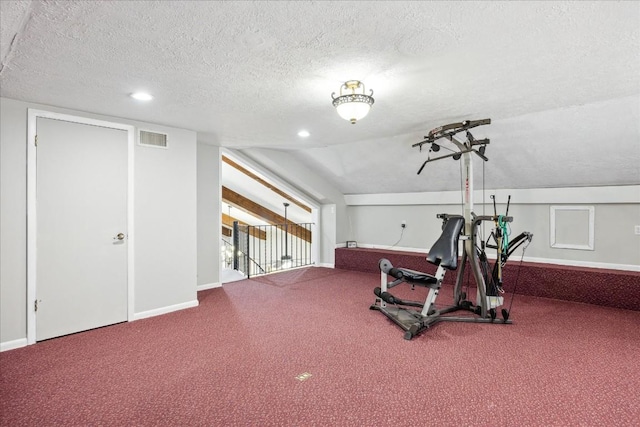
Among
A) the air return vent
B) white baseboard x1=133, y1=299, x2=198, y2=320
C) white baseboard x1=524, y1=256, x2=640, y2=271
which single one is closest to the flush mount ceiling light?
the air return vent

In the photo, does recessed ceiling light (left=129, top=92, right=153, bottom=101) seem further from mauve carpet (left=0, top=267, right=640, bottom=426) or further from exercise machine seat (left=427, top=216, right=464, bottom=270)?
exercise machine seat (left=427, top=216, right=464, bottom=270)

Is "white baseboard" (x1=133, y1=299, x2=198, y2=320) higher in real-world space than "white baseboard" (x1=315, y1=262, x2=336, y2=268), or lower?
lower

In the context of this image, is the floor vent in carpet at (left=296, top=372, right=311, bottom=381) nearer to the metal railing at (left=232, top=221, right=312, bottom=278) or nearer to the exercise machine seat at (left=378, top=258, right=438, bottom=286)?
the exercise machine seat at (left=378, top=258, right=438, bottom=286)

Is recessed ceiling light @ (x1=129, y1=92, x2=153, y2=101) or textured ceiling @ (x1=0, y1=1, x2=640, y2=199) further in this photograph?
recessed ceiling light @ (x1=129, y1=92, x2=153, y2=101)

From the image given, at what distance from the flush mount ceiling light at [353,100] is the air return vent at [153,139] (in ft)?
7.46

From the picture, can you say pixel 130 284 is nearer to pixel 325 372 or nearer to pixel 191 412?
pixel 191 412

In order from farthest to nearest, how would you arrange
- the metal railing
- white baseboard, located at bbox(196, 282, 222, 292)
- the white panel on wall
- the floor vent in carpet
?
the metal railing, white baseboard, located at bbox(196, 282, 222, 292), the white panel on wall, the floor vent in carpet

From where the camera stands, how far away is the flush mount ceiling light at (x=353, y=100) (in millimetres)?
2457

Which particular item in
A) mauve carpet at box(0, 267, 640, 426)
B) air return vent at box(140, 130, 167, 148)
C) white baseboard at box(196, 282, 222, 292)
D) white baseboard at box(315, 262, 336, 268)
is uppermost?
air return vent at box(140, 130, 167, 148)

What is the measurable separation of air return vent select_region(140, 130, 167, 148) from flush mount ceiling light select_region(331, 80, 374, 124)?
2.27m

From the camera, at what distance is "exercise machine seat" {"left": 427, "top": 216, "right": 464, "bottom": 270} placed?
10.7 feet

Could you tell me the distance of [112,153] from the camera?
3.38 metres

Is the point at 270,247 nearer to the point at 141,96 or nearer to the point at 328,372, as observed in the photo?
the point at 141,96

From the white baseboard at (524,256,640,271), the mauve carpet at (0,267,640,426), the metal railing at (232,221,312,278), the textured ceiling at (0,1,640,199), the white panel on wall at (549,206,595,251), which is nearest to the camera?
the textured ceiling at (0,1,640,199)
